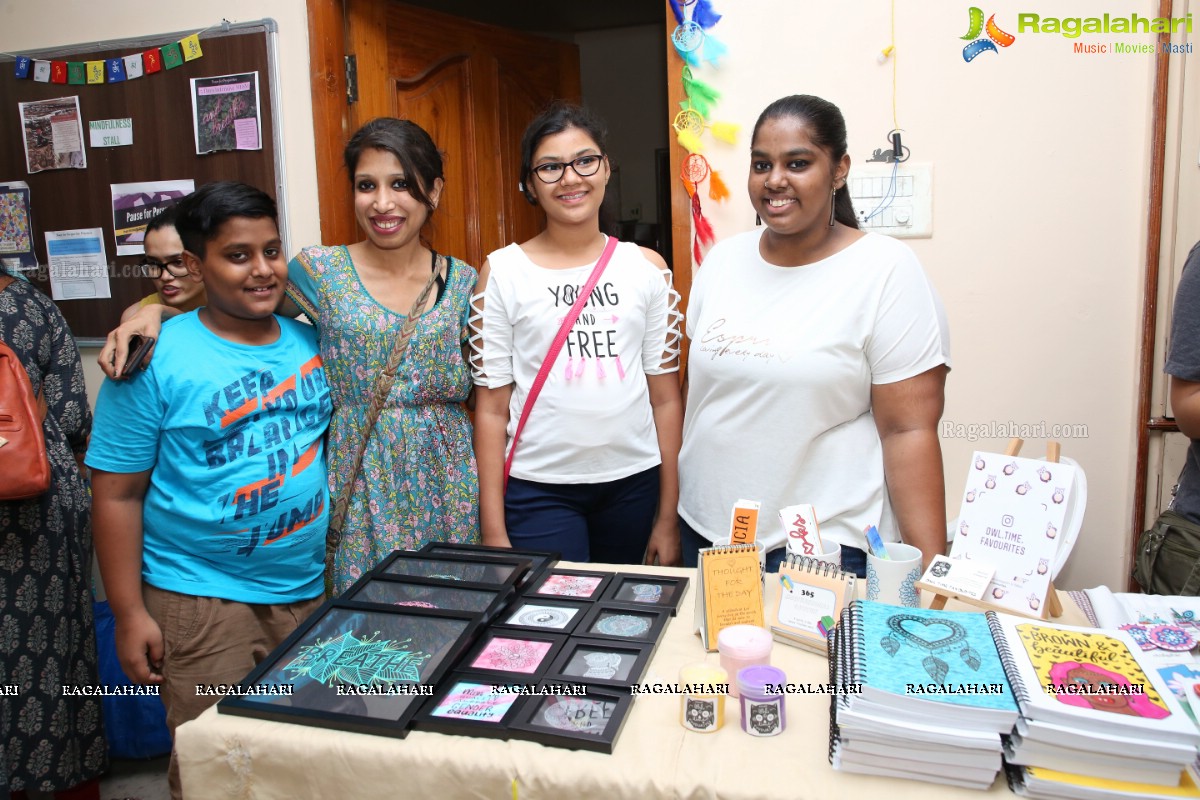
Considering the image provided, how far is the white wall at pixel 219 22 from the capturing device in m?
2.63

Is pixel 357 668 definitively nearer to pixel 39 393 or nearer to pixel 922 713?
pixel 922 713

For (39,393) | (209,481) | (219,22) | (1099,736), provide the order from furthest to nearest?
(219,22), (39,393), (209,481), (1099,736)

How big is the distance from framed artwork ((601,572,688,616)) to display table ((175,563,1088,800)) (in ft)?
0.68

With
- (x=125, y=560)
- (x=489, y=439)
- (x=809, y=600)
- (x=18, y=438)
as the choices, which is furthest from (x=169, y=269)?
(x=809, y=600)

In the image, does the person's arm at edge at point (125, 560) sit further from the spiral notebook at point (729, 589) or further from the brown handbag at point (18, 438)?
the spiral notebook at point (729, 589)

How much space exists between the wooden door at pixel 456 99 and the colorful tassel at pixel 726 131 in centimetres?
83

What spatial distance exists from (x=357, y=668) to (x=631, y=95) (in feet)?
15.4

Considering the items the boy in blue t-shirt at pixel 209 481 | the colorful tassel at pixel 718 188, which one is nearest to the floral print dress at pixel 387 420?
the boy in blue t-shirt at pixel 209 481

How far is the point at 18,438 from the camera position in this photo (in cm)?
167

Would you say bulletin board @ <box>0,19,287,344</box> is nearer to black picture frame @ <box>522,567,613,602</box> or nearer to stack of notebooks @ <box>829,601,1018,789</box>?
black picture frame @ <box>522,567,613,602</box>

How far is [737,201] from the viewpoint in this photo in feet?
7.87

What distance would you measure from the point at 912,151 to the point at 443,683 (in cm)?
193

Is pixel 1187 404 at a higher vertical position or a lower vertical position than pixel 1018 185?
lower

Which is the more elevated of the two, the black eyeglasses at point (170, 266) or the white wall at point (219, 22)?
the white wall at point (219, 22)
